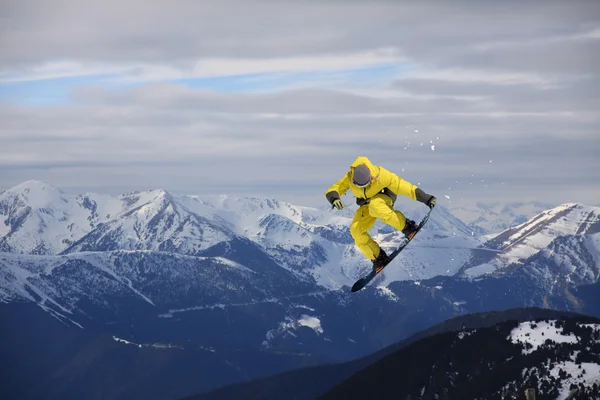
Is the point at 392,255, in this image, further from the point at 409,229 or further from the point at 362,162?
the point at 362,162

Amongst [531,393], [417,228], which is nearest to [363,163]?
[417,228]

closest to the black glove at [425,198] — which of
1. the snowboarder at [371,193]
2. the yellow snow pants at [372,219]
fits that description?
the snowboarder at [371,193]

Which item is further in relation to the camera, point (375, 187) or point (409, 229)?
point (409, 229)

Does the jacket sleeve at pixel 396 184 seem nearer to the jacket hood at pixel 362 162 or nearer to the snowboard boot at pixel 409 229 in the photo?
the jacket hood at pixel 362 162

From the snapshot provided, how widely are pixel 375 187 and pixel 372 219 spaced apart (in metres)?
2.65

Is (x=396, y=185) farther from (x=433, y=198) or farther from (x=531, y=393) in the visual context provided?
(x=531, y=393)

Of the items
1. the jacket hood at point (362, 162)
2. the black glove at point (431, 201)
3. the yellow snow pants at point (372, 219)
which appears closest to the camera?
the jacket hood at point (362, 162)

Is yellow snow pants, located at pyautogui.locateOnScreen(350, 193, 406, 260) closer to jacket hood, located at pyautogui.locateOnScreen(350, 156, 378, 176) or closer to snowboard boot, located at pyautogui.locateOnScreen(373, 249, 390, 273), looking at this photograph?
snowboard boot, located at pyautogui.locateOnScreen(373, 249, 390, 273)

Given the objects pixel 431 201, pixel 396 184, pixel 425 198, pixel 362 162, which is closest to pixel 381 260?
pixel 431 201

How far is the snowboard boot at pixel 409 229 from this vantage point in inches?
1988

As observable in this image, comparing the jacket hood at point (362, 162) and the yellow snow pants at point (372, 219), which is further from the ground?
the jacket hood at point (362, 162)

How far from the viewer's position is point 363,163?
4456 centimetres

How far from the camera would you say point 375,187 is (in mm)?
45906

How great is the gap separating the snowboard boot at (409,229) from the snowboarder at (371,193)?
1255 mm
